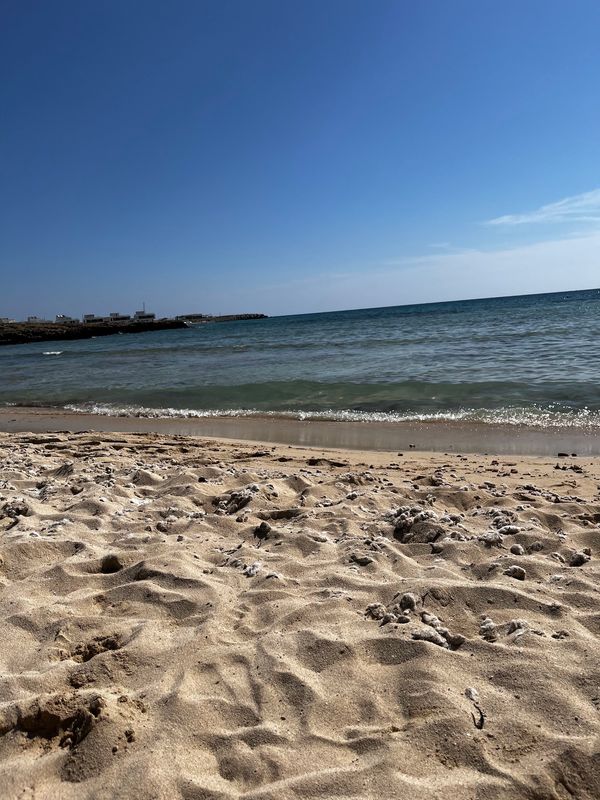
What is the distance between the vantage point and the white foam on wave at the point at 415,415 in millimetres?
8077

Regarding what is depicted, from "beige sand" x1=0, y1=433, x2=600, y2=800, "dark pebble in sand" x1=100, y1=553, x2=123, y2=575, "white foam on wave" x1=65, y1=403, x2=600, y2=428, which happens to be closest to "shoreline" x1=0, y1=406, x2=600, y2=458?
"white foam on wave" x1=65, y1=403, x2=600, y2=428

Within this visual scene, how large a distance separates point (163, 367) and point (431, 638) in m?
17.9

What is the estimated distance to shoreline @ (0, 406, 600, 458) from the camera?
7.05 meters

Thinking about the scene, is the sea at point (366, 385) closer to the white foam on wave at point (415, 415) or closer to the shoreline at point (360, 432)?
the white foam on wave at point (415, 415)

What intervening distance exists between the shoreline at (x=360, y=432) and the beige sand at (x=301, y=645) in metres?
2.57

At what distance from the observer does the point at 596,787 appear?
1.69 meters

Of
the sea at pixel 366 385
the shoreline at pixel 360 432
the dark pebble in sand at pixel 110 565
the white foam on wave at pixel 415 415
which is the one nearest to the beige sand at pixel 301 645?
the dark pebble in sand at pixel 110 565

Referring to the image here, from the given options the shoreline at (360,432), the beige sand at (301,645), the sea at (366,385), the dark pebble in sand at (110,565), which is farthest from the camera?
the sea at (366,385)

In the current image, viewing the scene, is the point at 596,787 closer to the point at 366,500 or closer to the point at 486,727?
the point at 486,727

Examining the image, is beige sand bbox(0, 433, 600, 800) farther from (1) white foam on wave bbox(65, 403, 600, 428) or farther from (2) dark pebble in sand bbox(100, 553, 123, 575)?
(1) white foam on wave bbox(65, 403, 600, 428)

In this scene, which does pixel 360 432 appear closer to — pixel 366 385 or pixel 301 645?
pixel 366 385

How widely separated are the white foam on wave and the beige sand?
3820 mm

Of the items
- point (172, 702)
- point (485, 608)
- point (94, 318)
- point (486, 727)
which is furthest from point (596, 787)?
point (94, 318)

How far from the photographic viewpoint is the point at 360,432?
8219 mm
